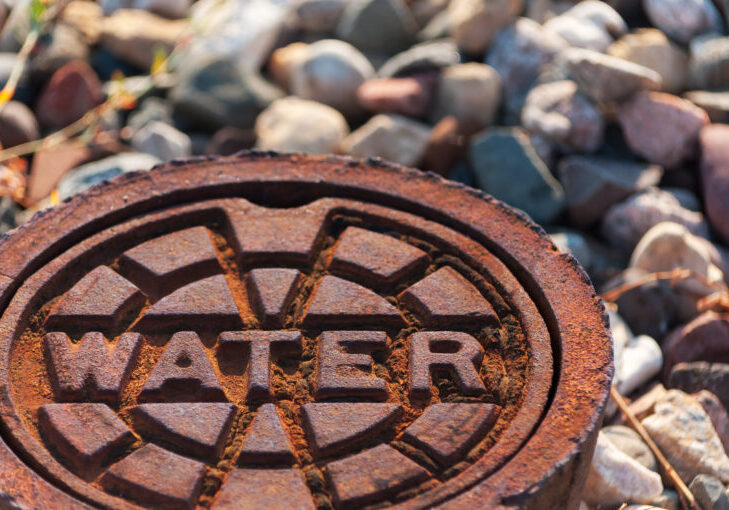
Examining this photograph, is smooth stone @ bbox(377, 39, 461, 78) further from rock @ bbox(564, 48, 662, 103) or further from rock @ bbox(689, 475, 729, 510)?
rock @ bbox(689, 475, 729, 510)

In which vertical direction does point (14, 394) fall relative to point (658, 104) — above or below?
above

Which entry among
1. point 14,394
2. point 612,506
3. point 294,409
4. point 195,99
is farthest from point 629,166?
point 14,394

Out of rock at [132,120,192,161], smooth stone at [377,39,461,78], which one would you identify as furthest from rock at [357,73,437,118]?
rock at [132,120,192,161]

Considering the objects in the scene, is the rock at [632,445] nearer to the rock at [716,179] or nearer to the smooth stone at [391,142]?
the rock at [716,179]

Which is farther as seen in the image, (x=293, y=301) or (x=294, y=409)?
(x=293, y=301)

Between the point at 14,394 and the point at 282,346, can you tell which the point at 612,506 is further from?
the point at 14,394
